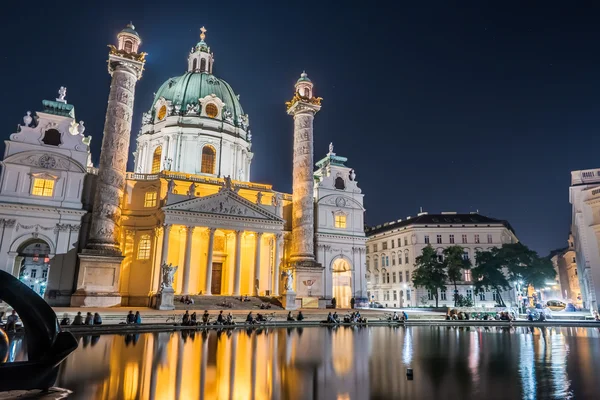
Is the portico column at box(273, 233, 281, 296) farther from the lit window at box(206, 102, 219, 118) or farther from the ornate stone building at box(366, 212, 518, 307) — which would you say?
the ornate stone building at box(366, 212, 518, 307)

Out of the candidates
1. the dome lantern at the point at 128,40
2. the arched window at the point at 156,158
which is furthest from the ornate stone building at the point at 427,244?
the dome lantern at the point at 128,40

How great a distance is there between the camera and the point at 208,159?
176 feet

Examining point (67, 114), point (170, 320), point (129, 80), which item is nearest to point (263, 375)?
point (170, 320)

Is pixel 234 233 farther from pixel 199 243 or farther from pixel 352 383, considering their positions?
pixel 352 383

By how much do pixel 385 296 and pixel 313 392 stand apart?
67163mm

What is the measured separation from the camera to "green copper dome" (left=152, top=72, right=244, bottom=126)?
56.6m

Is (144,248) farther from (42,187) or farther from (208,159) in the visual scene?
(208,159)

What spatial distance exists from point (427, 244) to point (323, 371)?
6039 cm

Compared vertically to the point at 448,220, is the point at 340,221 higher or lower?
lower

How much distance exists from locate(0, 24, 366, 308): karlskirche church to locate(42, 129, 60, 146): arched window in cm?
9

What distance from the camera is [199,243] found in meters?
45.1

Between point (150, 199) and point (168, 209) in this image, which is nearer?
point (168, 209)

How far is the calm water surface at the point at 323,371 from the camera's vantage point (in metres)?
8.12

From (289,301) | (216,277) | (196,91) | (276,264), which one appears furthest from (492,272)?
(196,91)
